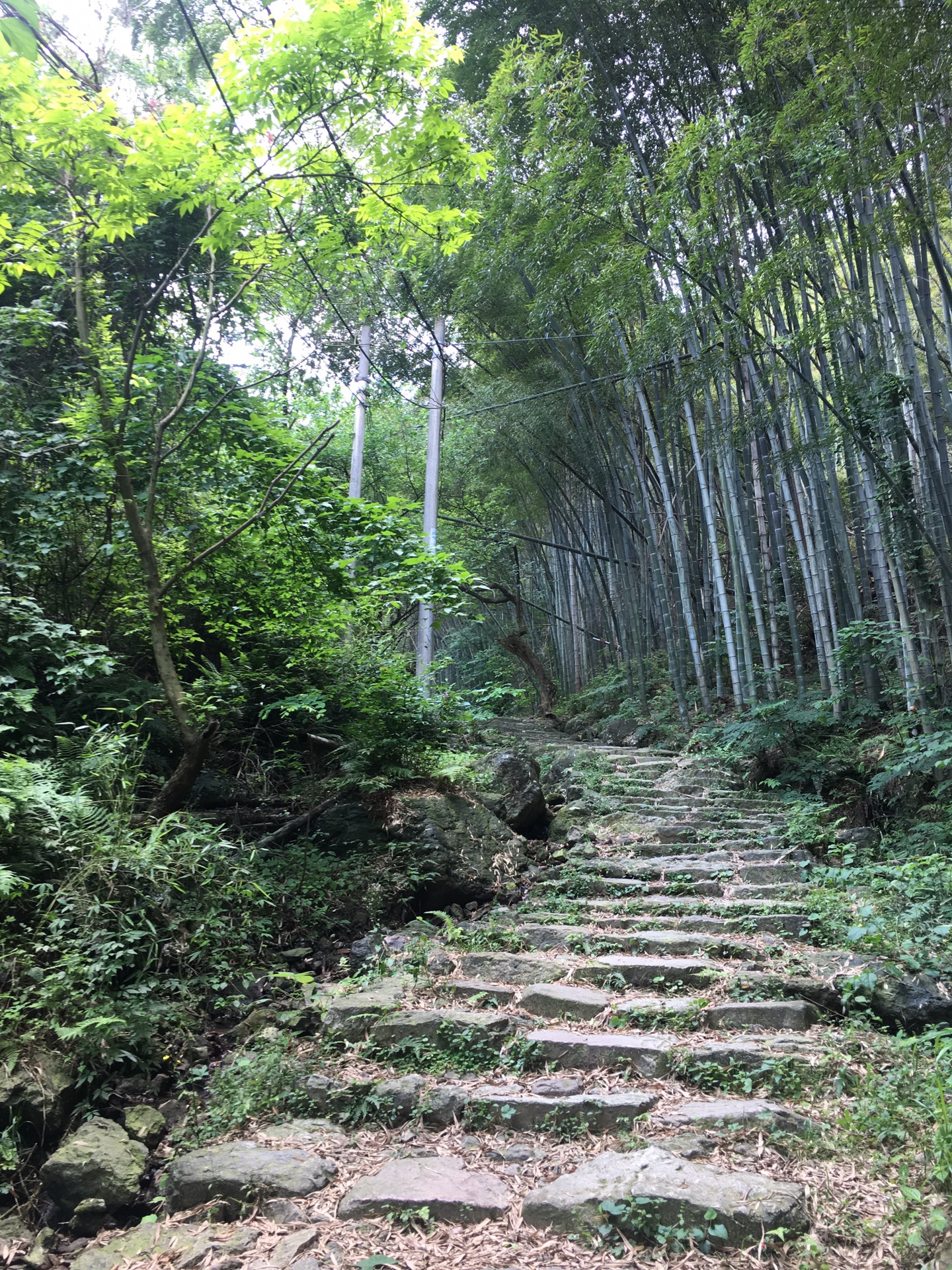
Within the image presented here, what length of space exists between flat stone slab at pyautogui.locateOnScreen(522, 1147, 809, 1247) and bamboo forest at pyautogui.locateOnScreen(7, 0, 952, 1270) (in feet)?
0.03

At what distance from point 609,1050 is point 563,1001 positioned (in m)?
0.37

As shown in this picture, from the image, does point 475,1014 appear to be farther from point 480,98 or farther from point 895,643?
point 480,98

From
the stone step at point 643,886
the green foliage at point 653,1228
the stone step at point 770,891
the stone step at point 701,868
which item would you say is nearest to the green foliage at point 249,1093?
the green foliage at point 653,1228

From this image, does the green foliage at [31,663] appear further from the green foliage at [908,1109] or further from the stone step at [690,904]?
the green foliage at [908,1109]

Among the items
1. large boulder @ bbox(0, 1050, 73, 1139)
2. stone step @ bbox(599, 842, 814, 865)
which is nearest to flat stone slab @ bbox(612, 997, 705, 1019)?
stone step @ bbox(599, 842, 814, 865)

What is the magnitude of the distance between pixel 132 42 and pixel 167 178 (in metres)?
5.53

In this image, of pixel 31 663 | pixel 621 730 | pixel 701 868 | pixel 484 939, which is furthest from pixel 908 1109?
pixel 621 730

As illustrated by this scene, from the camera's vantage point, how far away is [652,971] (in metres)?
2.83

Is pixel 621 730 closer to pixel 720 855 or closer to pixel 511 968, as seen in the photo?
pixel 720 855

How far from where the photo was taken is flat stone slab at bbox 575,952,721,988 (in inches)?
109

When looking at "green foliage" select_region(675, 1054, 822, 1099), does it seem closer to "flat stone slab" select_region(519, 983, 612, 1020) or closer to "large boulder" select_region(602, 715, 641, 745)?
"flat stone slab" select_region(519, 983, 612, 1020)

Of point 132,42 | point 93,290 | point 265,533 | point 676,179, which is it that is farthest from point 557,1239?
point 132,42

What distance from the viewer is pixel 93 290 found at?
12.9 feet

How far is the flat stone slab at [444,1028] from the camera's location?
2.46m
